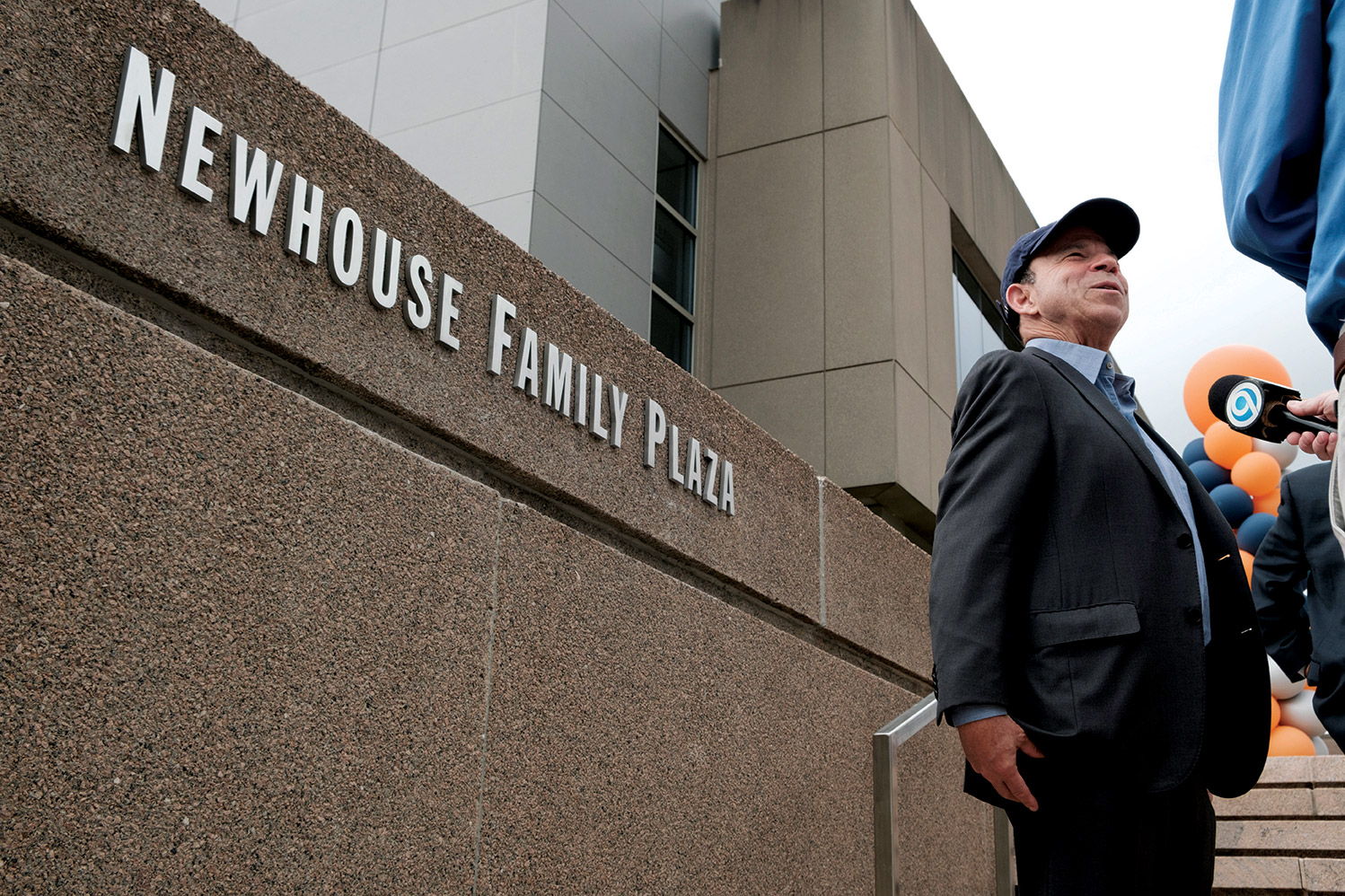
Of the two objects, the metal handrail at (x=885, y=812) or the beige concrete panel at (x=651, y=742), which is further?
the metal handrail at (x=885, y=812)

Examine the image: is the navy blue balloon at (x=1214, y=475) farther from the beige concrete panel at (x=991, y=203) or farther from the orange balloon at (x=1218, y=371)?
the beige concrete panel at (x=991, y=203)

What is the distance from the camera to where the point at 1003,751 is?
2.12 m

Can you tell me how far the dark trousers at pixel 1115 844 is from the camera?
2.05 metres

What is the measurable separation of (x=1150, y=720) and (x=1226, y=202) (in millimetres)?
883

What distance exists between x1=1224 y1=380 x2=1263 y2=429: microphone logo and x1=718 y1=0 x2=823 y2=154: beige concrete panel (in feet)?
31.6

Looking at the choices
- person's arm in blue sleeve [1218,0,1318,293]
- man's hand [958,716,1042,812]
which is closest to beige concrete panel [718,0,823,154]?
person's arm in blue sleeve [1218,0,1318,293]

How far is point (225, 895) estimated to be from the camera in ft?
6.68

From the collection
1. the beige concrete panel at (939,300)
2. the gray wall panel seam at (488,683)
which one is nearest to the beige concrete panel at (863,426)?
the beige concrete panel at (939,300)

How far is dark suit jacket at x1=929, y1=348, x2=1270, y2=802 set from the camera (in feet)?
6.93

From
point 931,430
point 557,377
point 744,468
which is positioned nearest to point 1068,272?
point 557,377

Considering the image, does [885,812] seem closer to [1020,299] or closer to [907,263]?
[1020,299]

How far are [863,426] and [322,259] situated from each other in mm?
8626

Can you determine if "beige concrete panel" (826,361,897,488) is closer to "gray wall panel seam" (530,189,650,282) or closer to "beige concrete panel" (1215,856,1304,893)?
"gray wall panel seam" (530,189,650,282)

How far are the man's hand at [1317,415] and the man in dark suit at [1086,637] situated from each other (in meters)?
0.24
